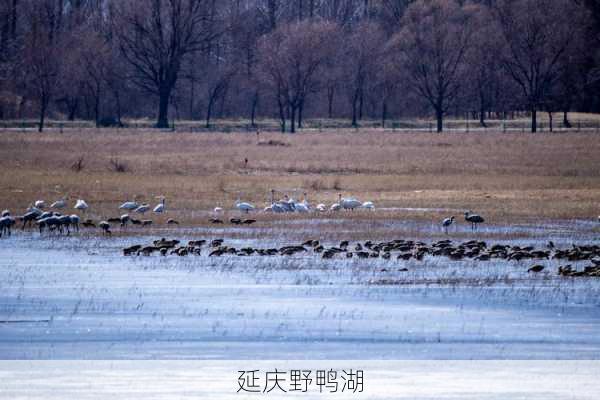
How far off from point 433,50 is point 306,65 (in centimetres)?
977

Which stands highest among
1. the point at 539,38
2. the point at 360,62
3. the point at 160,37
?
the point at 539,38

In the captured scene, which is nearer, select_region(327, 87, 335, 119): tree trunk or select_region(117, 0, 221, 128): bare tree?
select_region(117, 0, 221, 128): bare tree

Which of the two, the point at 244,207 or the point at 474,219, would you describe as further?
the point at 244,207

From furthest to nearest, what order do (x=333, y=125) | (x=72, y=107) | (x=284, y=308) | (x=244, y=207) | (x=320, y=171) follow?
(x=72, y=107) → (x=333, y=125) → (x=320, y=171) → (x=244, y=207) → (x=284, y=308)

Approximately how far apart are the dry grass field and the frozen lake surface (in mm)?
7303

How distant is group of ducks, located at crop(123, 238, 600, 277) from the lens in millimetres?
20422

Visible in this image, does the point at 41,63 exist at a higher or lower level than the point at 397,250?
higher

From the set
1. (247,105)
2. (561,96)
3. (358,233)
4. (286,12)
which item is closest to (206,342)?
(358,233)

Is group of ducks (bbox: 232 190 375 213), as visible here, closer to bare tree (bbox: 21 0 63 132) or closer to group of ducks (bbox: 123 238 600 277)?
group of ducks (bbox: 123 238 600 277)

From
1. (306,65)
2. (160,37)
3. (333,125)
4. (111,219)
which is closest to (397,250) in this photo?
(111,219)

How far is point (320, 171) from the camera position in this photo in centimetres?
4294

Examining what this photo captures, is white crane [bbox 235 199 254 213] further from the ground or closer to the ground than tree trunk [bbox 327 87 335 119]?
closer to the ground

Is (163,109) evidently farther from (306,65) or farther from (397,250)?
(397,250)

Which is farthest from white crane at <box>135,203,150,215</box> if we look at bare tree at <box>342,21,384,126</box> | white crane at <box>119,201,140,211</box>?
bare tree at <box>342,21,384,126</box>
